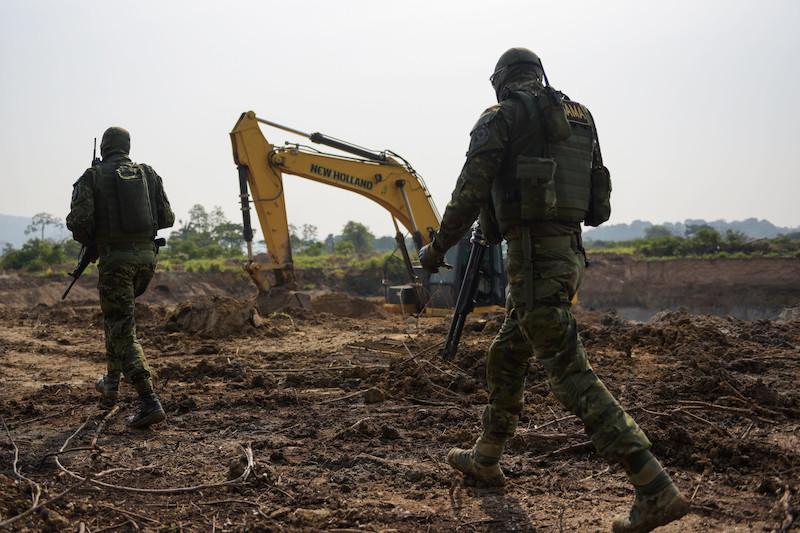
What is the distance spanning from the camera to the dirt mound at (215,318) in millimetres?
9203

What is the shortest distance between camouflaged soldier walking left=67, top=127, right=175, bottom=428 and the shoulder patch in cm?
302

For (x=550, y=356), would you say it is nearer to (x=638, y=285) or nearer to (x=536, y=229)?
(x=536, y=229)

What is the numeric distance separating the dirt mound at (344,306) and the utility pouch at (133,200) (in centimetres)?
862

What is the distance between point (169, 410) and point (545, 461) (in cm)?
270

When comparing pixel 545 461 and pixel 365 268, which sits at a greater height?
pixel 365 268

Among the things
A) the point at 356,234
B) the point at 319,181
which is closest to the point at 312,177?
the point at 319,181

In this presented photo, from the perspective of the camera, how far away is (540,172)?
2664 mm

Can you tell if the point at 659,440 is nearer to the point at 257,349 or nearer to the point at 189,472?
the point at 189,472

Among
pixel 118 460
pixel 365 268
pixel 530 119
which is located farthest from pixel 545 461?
pixel 365 268

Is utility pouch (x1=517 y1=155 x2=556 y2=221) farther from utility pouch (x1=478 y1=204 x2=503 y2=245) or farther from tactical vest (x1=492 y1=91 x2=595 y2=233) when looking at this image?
utility pouch (x1=478 y1=204 x2=503 y2=245)

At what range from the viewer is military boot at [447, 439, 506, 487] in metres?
2.97

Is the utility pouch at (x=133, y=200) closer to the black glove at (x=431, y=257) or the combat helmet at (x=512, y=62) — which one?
the black glove at (x=431, y=257)

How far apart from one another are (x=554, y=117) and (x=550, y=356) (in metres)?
0.98

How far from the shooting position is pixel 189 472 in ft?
11.0
